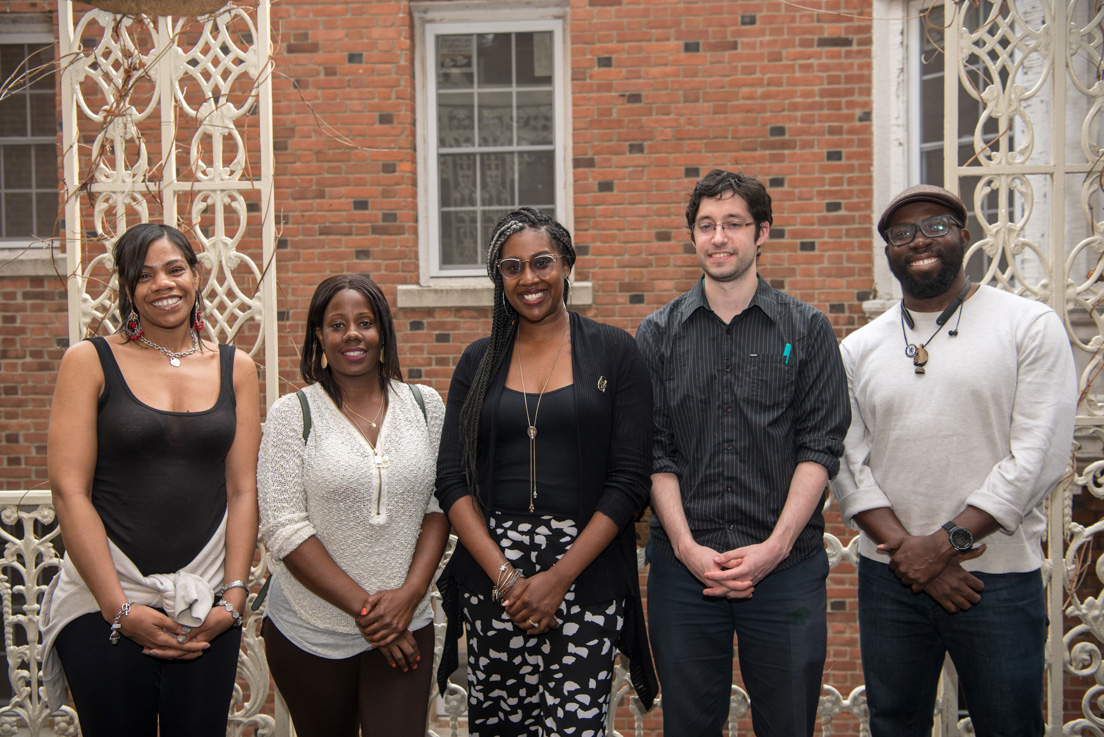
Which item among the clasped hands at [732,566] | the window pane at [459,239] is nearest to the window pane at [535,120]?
the window pane at [459,239]

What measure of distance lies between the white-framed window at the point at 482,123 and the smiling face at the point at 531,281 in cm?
336

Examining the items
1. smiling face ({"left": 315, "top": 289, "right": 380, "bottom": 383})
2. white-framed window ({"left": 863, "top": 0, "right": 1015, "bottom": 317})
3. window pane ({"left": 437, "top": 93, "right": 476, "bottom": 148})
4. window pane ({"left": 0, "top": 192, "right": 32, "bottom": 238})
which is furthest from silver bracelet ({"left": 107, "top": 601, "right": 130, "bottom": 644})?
window pane ({"left": 0, "top": 192, "right": 32, "bottom": 238})

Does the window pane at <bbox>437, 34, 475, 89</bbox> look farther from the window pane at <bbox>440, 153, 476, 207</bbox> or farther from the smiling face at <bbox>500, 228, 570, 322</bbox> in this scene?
the smiling face at <bbox>500, 228, 570, 322</bbox>

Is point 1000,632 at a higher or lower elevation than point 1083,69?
lower

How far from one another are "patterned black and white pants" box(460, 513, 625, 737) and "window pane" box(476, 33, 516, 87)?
14.1 feet

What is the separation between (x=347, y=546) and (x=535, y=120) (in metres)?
4.26

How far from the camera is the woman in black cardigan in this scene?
2484 millimetres

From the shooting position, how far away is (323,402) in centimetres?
265

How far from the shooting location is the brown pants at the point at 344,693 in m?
2.53

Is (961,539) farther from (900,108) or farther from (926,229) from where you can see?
(900,108)

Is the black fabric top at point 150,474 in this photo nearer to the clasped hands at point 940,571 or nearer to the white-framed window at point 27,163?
the clasped hands at point 940,571

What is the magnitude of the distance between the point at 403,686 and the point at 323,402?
35.4 inches

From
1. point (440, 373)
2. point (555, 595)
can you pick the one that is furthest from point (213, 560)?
point (440, 373)

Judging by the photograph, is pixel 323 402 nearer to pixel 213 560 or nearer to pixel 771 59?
pixel 213 560
